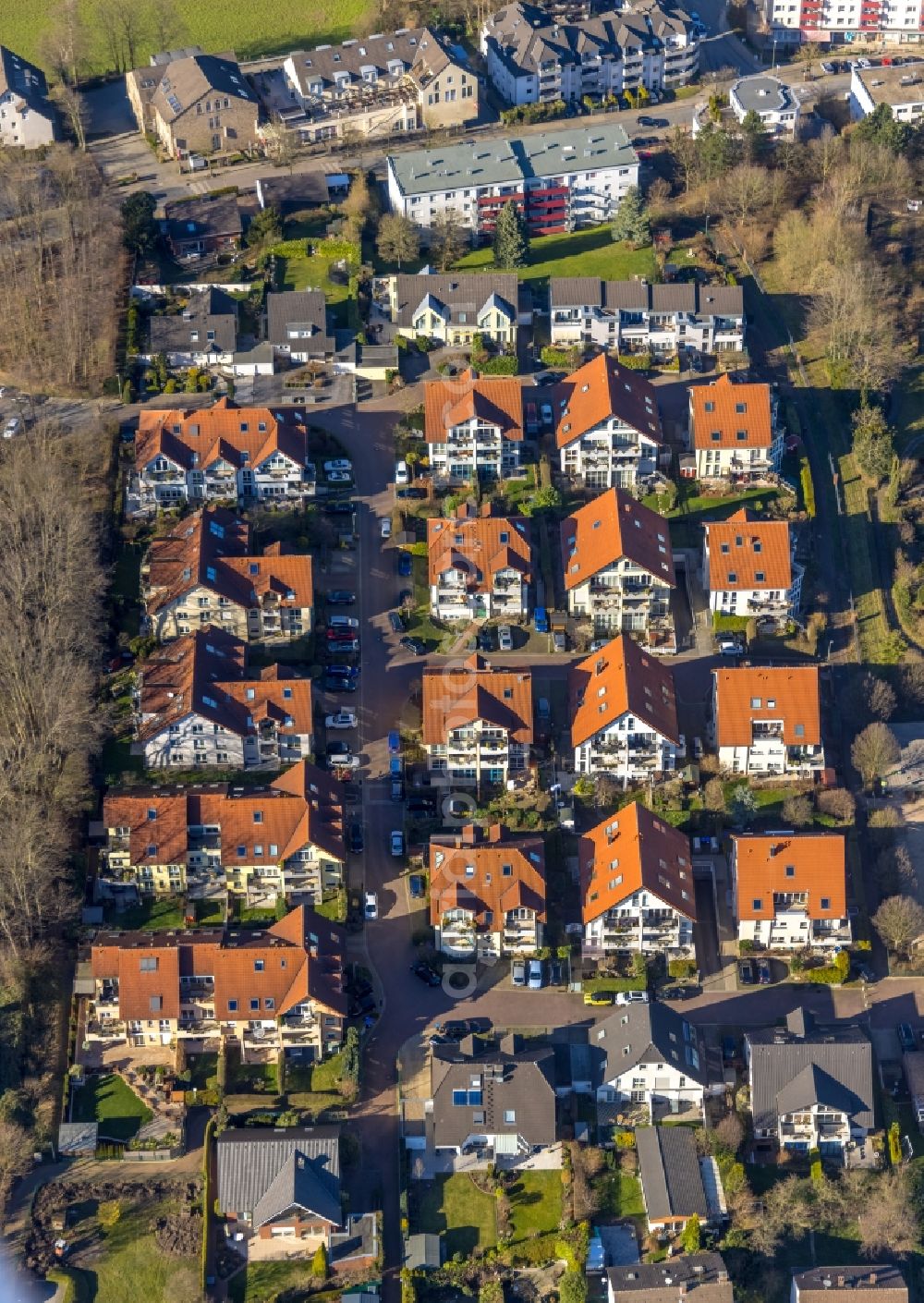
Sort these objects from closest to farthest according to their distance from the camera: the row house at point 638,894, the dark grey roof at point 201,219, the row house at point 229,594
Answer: the row house at point 638,894 < the row house at point 229,594 < the dark grey roof at point 201,219

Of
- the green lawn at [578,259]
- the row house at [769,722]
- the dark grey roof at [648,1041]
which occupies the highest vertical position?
the green lawn at [578,259]

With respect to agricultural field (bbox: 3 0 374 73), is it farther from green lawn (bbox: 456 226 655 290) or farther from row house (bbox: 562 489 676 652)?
row house (bbox: 562 489 676 652)

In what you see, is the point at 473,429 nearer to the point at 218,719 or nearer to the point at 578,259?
the point at 578,259

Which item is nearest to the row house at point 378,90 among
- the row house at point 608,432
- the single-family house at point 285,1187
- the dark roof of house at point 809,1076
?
the row house at point 608,432

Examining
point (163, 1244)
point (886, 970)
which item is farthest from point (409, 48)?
point (163, 1244)

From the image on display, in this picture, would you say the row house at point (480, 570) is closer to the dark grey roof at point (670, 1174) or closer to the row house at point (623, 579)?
the row house at point (623, 579)

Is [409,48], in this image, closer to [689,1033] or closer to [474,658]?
[474,658]

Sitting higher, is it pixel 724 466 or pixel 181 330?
pixel 181 330
